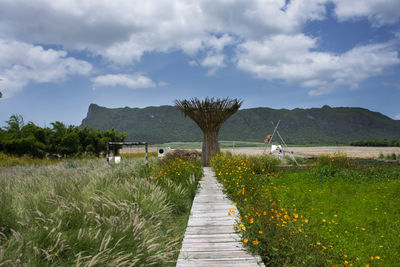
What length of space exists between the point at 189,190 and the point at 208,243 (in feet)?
8.69

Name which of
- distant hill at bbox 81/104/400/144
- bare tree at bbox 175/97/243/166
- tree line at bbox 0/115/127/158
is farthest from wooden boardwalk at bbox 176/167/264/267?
distant hill at bbox 81/104/400/144

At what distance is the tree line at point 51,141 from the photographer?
43.1 ft

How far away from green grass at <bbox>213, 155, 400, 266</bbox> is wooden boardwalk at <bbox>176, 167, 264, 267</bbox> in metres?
0.19

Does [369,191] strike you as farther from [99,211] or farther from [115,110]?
[115,110]

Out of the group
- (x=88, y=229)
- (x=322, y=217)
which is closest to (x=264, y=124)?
(x=322, y=217)

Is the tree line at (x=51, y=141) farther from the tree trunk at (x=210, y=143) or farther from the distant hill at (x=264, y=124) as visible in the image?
the distant hill at (x=264, y=124)

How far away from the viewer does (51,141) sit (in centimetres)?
1441

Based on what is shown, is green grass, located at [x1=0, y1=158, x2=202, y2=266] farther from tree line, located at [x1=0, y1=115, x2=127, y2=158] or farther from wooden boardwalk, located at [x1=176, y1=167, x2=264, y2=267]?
tree line, located at [x1=0, y1=115, x2=127, y2=158]

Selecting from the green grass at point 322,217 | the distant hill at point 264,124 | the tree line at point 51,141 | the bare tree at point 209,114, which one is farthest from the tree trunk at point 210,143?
the distant hill at point 264,124

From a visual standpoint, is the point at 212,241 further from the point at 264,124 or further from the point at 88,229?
the point at 264,124

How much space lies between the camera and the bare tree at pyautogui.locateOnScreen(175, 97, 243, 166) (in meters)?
12.2

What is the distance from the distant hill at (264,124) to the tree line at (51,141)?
69.6 m

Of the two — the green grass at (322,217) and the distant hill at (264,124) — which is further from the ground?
the distant hill at (264,124)

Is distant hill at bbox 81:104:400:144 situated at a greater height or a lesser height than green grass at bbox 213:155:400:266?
greater
